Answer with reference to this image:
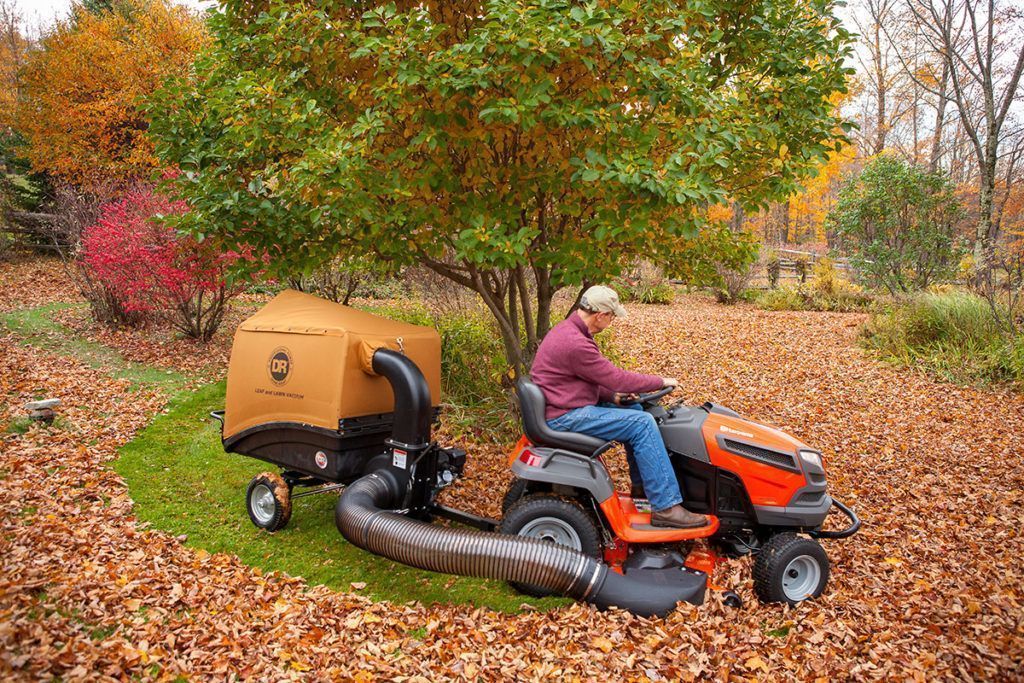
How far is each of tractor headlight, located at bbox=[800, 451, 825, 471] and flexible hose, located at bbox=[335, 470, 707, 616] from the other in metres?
0.92

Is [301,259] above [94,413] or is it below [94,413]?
above

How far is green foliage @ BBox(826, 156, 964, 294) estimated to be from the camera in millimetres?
→ 12227

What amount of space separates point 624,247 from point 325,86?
279 cm

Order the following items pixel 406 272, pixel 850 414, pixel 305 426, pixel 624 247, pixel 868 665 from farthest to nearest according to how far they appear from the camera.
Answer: pixel 406 272
pixel 850 414
pixel 624 247
pixel 305 426
pixel 868 665

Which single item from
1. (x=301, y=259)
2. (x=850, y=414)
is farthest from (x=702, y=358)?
(x=301, y=259)

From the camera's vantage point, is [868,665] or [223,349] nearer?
[868,665]

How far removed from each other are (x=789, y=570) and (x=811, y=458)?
2.22 ft

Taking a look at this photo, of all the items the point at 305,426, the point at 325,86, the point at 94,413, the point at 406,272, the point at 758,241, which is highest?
the point at 325,86

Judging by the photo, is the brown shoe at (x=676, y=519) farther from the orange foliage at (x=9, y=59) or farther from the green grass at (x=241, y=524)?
the orange foliage at (x=9, y=59)

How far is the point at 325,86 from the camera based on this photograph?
5277 mm

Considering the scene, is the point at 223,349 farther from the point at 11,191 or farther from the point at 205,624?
the point at 11,191

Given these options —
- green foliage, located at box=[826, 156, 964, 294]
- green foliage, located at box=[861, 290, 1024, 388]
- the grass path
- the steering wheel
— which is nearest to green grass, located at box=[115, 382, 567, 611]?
the grass path

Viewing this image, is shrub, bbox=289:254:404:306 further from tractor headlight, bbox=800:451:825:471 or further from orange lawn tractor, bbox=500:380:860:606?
tractor headlight, bbox=800:451:825:471

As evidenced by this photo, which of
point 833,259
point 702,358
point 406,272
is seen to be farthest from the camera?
point 833,259
